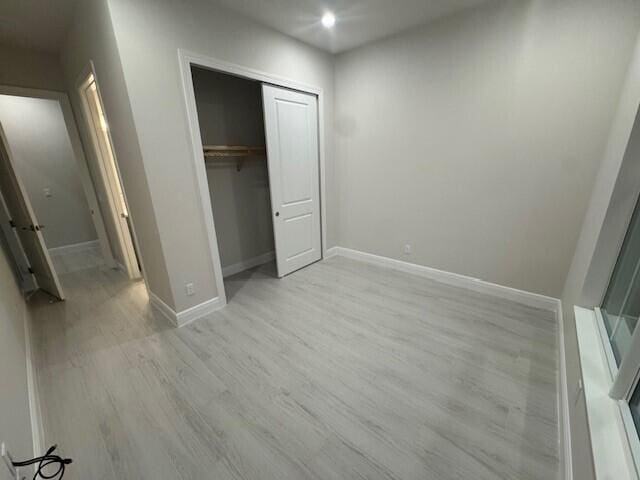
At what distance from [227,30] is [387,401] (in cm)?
309

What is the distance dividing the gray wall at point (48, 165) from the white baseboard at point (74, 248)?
6 centimetres

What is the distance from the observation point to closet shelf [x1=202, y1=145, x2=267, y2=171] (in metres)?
2.78

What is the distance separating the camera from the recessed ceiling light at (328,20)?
2.40 meters

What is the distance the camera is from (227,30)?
2.26 metres

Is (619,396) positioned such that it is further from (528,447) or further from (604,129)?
(604,129)

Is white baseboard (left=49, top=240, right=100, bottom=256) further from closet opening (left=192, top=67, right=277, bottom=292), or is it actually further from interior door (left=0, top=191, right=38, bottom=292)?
closet opening (left=192, top=67, right=277, bottom=292)

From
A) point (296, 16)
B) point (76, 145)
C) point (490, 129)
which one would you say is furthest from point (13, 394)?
point (490, 129)

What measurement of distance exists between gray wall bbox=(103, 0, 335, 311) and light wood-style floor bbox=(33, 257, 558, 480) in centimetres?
64

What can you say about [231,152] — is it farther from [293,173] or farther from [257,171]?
[293,173]

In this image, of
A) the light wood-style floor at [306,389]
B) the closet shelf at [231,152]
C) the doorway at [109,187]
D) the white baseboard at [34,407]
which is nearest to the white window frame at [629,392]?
the light wood-style floor at [306,389]

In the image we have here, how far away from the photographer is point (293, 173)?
10.4 feet

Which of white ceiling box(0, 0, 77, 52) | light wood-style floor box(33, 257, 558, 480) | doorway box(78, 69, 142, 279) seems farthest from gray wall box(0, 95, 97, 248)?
light wood-style floor box(33, 257, 558, 480)

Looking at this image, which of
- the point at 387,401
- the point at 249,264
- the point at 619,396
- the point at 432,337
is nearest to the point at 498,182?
the point at 432,337

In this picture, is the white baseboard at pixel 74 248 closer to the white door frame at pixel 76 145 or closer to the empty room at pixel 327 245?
the empty room at pixel 327 245
